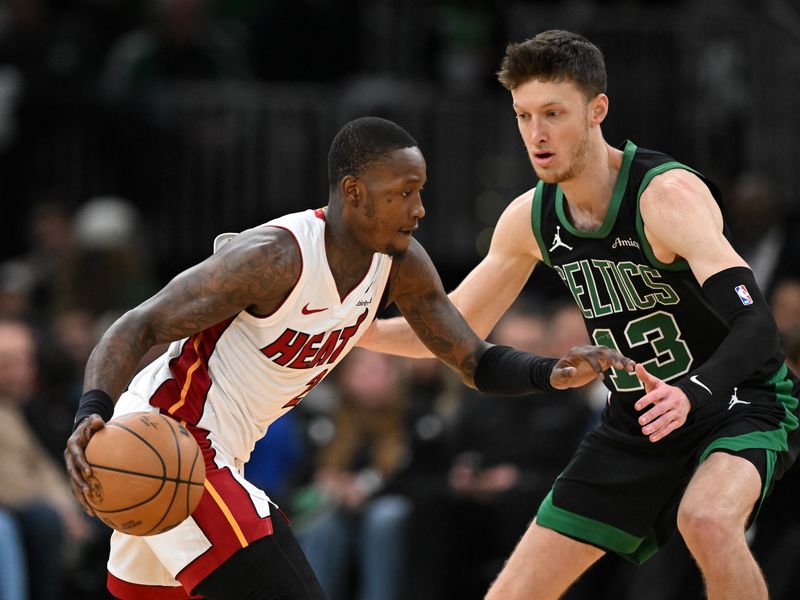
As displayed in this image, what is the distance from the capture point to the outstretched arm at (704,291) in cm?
519

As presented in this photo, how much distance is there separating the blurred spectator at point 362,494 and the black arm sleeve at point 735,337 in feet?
15.0

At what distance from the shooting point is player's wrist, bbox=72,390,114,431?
5.05m

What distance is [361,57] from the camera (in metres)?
13.2

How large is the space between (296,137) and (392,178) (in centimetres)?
698

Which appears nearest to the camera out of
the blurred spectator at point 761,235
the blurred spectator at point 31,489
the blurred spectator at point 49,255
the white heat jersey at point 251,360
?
the white heat jersey at point 251,360

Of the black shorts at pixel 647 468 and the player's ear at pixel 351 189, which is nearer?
the player's ear at pixel 351 189

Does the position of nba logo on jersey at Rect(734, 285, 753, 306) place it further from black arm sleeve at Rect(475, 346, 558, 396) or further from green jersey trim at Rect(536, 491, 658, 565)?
green jersey trim at Rect(536, 491, 658, 565)

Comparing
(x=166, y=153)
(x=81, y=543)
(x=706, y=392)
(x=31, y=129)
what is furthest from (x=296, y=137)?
(x=706, y=392)

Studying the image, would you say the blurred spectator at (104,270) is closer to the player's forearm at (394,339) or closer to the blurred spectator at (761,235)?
the blurred spectator at (761,235)

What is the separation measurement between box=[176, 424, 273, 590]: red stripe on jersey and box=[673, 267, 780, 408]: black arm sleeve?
1.66 metres

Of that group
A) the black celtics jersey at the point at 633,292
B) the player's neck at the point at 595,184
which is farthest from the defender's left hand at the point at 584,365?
the player's neck at the point at 595,184

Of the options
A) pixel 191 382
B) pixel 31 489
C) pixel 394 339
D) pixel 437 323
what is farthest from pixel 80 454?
pixel 31 489

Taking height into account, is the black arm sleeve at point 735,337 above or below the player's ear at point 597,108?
below

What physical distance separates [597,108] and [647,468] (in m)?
1.51
